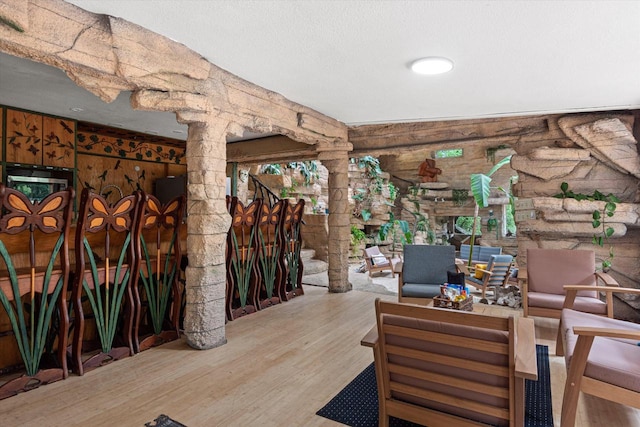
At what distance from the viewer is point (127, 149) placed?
6.45 meters

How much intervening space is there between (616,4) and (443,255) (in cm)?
287

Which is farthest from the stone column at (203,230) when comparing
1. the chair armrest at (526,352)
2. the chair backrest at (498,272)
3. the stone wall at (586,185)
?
the chair backrest at (498,272)

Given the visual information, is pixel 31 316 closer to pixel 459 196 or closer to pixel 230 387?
pixel 230 387

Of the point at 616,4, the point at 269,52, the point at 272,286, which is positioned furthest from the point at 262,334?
the point at 616,4

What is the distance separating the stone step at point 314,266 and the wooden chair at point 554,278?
13.5ft

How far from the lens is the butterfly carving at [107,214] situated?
9.04 feet

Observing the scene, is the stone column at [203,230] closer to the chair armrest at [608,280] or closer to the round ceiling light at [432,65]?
the round ceiling light at [432,65]

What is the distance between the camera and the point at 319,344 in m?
3.32

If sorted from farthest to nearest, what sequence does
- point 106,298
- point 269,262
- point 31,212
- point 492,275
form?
point 492,275
point 269,262
point 106,298
point 31,212

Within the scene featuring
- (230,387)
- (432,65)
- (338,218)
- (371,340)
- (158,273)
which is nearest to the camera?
(371,340)

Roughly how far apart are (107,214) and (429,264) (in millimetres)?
3482

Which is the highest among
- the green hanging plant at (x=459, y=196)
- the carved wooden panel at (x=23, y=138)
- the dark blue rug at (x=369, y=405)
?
the carved wooden panel at (x=23, y=138)

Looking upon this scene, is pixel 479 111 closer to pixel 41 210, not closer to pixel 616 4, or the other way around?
pixel 616 4

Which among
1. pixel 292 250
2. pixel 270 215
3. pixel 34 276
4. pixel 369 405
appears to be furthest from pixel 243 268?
pixel 369 405
